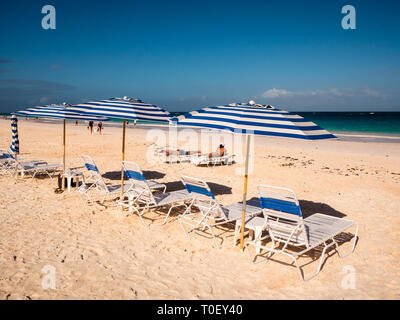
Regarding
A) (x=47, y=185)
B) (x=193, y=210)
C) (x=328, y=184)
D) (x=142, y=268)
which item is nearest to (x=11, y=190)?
(x=47, y=185)

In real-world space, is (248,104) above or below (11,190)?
above

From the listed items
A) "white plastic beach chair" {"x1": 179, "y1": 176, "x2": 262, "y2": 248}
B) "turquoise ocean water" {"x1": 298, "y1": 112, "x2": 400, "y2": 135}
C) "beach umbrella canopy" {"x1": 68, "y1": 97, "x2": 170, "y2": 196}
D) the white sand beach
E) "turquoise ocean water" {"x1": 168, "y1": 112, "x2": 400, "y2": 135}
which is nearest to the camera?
the white sand beach

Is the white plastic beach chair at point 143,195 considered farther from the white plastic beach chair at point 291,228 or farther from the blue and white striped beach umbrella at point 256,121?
the white plastic beach chair at point 291,228

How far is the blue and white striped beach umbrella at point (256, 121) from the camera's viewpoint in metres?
4.02

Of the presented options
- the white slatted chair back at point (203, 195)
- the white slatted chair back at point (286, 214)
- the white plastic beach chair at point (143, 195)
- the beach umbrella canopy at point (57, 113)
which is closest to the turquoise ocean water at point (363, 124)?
the beach umbrella canopy at point (57, 113)

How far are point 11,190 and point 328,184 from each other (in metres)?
8.48

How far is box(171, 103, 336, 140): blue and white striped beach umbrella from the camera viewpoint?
402 cm

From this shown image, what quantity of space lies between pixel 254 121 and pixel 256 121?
28 mm

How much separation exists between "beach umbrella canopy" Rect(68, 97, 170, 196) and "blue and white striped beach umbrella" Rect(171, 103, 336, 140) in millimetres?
1091

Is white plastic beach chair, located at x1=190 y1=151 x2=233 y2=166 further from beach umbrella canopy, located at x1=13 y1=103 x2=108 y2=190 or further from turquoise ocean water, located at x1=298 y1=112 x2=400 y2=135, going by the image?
turquoise ocean water, located at x1=298 y1=112 x2=400 y2=135

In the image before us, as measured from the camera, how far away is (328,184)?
917 cm

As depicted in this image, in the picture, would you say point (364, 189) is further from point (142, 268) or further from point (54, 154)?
point (54, 154)

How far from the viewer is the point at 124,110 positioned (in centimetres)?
596

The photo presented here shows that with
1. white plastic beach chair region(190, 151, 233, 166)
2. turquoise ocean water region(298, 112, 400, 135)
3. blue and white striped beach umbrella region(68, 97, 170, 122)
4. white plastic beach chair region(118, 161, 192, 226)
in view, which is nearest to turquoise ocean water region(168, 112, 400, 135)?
turquoise ocean water region(298, 112, 400, 135)
